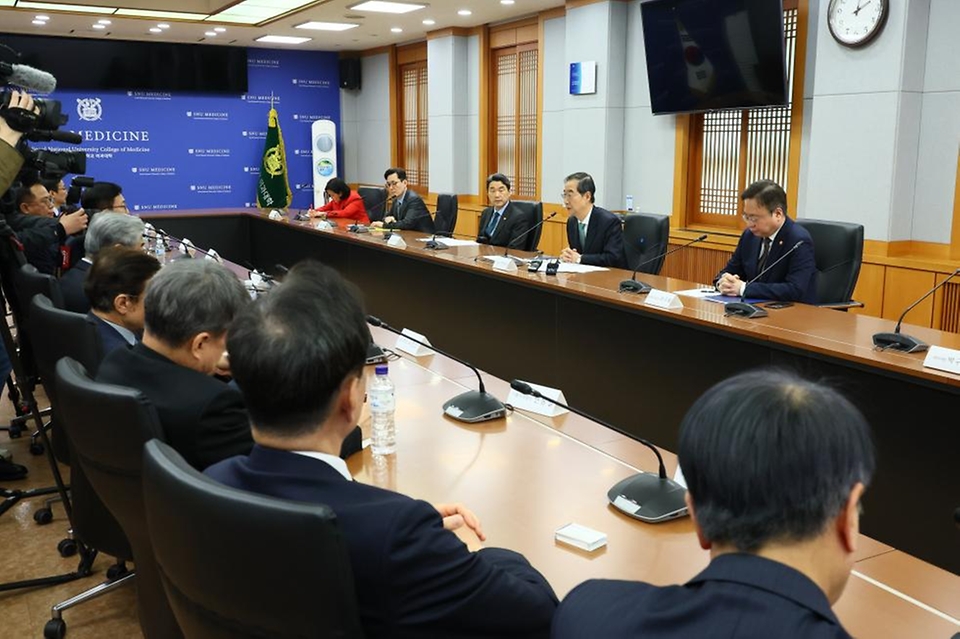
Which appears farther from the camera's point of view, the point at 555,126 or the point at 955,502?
the point at 555,126

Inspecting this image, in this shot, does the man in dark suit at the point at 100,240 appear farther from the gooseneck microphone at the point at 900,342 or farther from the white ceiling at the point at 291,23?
the white ceiling at the point at 291,23

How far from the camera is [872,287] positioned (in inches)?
211

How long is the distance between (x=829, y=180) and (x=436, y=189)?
534 centimetres

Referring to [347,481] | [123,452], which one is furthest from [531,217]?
[347,481]

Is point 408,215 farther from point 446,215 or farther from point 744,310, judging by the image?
point 744,310

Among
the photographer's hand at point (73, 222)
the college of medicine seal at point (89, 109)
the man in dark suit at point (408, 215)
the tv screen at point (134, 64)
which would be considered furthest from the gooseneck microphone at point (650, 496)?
the college of medicine seal at point (89, 109)

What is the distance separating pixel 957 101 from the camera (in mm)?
4980

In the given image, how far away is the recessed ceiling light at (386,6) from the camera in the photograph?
25.7 feet

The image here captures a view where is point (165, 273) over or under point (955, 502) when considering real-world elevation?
over

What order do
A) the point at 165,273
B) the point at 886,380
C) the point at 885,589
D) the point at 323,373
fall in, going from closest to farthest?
the point at 323,373 < the point at 885,589 < the point at 165,273 < the point at 886,380

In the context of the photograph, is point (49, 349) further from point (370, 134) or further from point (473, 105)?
point (370, 134)

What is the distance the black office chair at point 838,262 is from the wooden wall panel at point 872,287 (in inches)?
50.3

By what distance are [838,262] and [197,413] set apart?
339 centimetres

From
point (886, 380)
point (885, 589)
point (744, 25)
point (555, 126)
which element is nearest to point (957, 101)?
→ point (744, 25)
